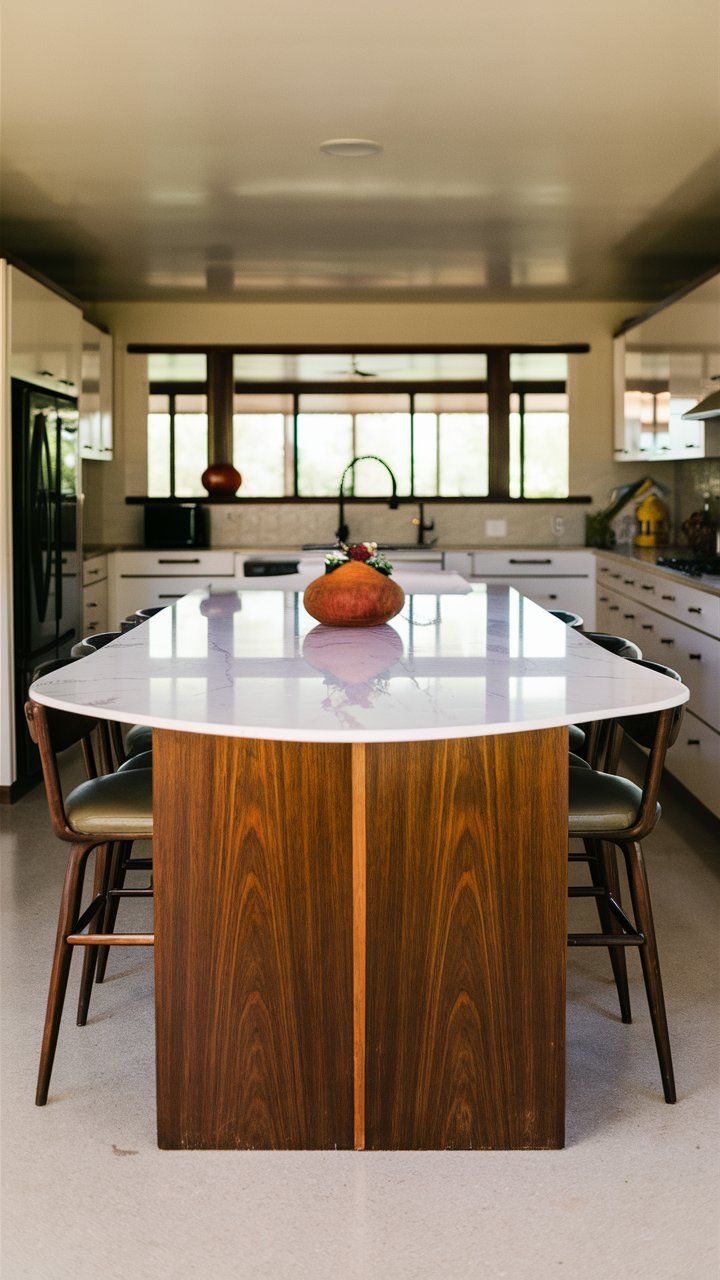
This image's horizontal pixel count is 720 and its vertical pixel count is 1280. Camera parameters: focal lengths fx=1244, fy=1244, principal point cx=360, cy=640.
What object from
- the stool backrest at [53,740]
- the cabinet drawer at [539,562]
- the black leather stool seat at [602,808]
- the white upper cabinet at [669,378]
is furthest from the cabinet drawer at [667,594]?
the stool backrest at [53,740]

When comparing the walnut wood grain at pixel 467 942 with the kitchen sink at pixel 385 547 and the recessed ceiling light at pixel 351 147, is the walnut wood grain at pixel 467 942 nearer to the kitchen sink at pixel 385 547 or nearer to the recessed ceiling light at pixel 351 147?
the recessed ceiling light at pixel 351 147

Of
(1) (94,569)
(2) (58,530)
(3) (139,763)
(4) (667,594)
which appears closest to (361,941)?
(3) (139,763)

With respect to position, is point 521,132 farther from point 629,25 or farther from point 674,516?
point 674,516

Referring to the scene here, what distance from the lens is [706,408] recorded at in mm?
5430

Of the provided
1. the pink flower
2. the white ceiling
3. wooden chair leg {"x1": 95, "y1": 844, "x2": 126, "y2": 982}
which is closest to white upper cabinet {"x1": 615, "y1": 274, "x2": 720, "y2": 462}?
the white ceiling

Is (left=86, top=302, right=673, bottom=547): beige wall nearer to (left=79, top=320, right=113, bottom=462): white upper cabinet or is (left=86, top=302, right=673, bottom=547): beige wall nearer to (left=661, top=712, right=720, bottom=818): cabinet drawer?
(left=79, top=320, right=113, bottom=462): white upper cabinet

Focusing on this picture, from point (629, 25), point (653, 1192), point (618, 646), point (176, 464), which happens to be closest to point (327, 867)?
point (653, 1192)

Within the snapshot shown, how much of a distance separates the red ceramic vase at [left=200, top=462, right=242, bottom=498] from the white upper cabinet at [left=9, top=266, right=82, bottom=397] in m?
1.33

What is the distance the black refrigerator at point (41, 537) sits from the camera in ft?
17.7

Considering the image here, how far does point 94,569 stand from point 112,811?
478cm

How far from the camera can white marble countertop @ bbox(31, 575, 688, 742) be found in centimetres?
220

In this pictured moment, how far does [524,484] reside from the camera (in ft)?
27.8

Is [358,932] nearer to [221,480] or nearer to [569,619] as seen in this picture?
[569,619]

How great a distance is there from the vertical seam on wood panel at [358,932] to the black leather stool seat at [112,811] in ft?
1.75
